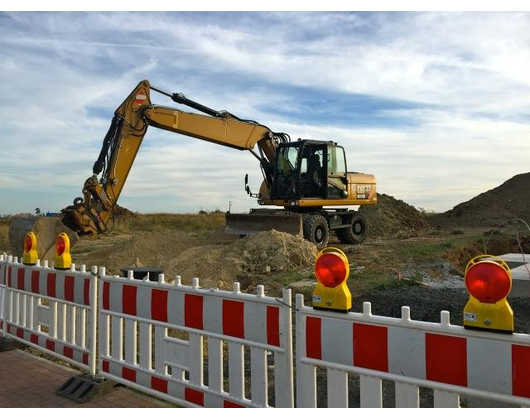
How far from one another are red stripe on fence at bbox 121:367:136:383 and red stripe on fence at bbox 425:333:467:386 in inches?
118

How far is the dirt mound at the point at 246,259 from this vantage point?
13477 millimetres

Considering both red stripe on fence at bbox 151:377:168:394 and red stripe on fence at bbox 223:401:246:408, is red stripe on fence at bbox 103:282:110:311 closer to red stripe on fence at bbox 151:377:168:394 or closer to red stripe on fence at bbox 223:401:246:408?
red stripe on fence at bbox 151:377:168:394

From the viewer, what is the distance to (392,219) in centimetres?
3306

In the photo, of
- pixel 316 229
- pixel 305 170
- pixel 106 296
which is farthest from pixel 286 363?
pixel 305 170

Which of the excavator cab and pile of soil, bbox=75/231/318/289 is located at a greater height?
the excavator cab

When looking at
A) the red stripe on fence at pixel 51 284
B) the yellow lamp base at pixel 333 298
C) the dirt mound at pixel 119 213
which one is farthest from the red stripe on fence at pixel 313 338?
the dirt mound at pixel 119 213

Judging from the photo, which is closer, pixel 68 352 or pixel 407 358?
pixel 407 358

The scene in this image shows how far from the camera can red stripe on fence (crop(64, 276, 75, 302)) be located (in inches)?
231

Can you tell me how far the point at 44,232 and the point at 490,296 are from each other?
13206 mm

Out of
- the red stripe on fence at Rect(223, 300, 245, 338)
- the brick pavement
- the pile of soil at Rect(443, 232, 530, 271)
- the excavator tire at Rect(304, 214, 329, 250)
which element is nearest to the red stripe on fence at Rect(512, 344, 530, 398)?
the red stripe on fence at Rect(223, 300, 245, 338)

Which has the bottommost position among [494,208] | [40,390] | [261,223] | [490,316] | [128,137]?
[40,390]

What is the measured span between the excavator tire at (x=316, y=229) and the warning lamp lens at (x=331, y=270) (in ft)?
46.0

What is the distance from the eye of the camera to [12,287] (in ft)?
23.2

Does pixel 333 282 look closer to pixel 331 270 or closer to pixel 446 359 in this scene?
pixel 331 270
